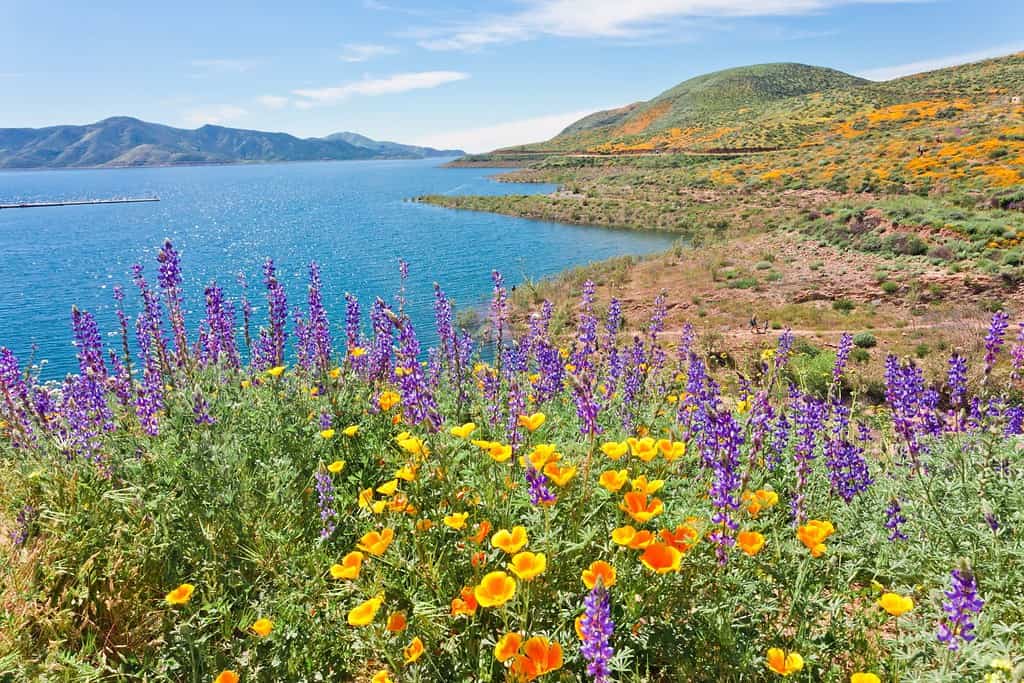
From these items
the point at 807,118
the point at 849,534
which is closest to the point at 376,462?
the point at 849,534

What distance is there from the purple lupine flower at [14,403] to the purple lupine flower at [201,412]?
1.85 m

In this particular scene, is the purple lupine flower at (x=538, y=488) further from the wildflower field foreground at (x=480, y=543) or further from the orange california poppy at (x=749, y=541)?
the orange california poppy at (x=749, y=541)

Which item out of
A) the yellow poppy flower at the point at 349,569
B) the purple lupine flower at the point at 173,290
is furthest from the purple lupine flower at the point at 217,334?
the yellow poppy flower at the point at 349,569

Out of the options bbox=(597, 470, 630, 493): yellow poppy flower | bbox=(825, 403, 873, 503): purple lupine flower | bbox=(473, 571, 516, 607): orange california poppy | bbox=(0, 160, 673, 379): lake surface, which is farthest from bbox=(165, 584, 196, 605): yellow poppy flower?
bbox=(0, 160, 673, 379): lake surface

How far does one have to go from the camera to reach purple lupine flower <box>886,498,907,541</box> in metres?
3.30

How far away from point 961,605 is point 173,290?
18.6 feet

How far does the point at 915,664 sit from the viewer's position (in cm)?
249

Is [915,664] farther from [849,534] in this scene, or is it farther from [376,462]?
[376,462]

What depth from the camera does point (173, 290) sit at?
4820 mm

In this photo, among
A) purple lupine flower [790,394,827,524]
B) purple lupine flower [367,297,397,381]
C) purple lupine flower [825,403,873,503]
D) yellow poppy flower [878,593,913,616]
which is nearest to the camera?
yellow poppy flower [878,593,913,616]

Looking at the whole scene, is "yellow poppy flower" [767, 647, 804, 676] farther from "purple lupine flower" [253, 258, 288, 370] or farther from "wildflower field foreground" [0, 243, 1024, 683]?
"purple lupine flower" [253, 258, 288, 370]

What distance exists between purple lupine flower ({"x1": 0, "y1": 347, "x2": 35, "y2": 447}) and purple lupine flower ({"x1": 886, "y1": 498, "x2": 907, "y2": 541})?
248 inches

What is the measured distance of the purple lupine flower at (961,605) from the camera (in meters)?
1.82

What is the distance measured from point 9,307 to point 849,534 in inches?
1452
